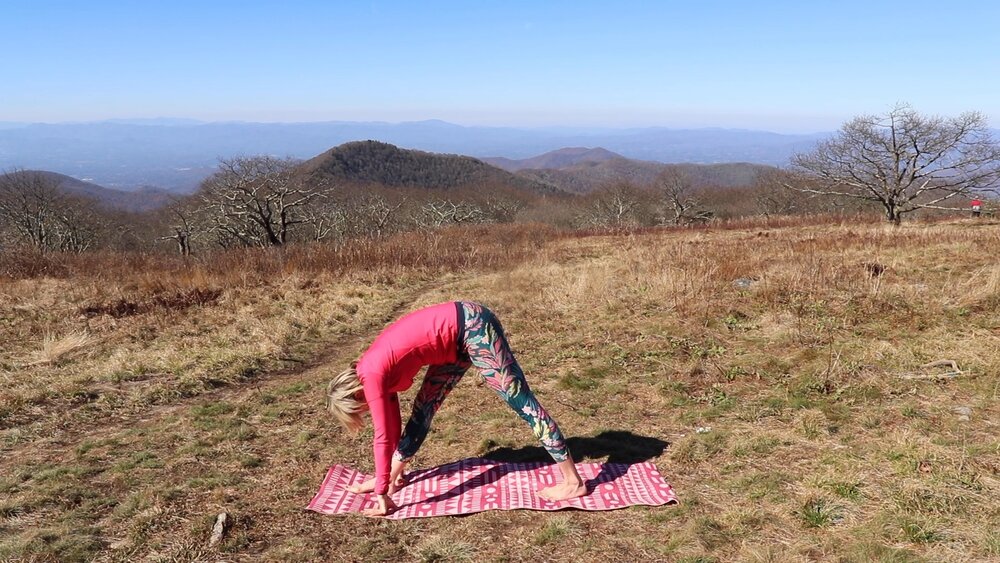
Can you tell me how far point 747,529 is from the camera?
2.85 meters

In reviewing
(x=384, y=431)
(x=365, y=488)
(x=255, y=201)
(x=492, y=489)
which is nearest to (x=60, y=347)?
(x=365, y=488)

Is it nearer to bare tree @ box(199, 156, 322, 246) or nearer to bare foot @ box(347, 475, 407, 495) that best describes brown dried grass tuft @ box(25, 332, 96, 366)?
bare foot @ box(347, 475, 407, 495)

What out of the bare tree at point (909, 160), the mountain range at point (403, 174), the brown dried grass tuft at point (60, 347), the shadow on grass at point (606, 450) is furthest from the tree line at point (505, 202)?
the shadow on grass at point (606, 450)

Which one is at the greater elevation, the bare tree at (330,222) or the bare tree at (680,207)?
the bare tree at (680,207)

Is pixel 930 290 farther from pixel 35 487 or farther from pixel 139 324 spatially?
pixel 139 324

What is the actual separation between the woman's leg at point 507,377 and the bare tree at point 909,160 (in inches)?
566

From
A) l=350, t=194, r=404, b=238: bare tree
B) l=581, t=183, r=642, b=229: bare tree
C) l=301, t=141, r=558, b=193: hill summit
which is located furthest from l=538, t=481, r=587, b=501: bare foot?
l=301, t=141, r=558, b=193: hill summit

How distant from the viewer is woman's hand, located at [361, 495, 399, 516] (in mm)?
3185

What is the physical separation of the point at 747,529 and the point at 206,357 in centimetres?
603

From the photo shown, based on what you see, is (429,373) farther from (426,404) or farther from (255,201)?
(255,201)

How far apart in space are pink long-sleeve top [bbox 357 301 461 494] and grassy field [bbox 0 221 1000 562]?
0.60 m

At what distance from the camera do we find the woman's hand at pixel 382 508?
125 inches

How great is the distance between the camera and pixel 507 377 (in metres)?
3.11

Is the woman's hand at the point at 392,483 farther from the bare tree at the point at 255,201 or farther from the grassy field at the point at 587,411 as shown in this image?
the bare tree at the point at 255,201
